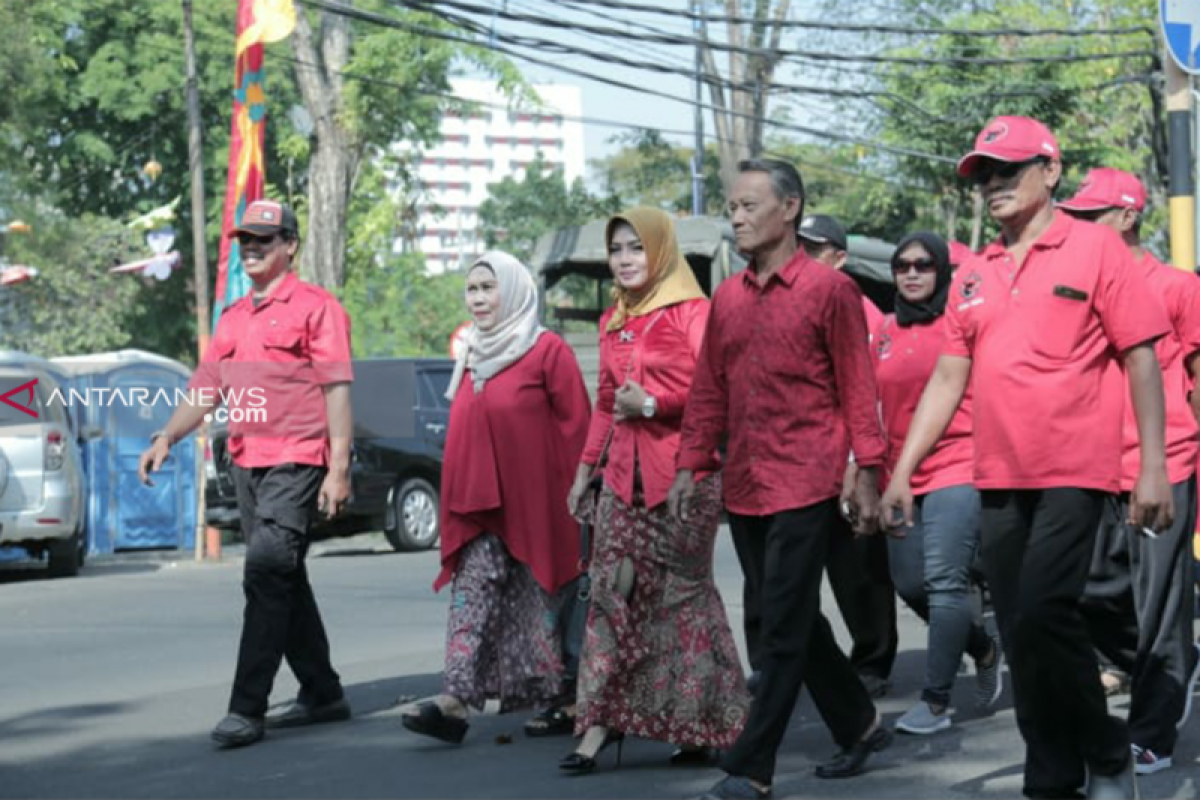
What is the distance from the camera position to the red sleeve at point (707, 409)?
6340 millimetres

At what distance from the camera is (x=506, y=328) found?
7.68 metres

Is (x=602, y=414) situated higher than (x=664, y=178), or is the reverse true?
(x=664, y=178)

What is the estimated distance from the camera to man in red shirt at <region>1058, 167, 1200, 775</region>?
20.8 feet

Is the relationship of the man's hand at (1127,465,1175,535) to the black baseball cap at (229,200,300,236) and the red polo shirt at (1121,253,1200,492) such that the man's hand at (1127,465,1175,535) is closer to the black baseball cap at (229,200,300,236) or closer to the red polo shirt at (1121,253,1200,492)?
the red polo shirt at (1121,253,1200,492)

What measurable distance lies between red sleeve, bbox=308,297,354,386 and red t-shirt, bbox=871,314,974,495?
2.05 metres

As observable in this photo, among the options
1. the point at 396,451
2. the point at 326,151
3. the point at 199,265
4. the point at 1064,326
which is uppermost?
the point at 326,151

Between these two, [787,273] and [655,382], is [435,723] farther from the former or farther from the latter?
[787,273]

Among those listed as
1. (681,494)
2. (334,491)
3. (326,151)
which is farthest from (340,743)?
(326,151)

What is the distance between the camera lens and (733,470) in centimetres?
621

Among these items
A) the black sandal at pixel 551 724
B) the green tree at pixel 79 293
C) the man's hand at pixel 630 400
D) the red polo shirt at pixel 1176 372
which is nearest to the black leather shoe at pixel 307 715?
the black sandal at pixel 551 724

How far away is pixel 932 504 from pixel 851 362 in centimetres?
170

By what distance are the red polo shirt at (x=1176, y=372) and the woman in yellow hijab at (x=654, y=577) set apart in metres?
1.32

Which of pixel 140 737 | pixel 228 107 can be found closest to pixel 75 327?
pixel 228 107

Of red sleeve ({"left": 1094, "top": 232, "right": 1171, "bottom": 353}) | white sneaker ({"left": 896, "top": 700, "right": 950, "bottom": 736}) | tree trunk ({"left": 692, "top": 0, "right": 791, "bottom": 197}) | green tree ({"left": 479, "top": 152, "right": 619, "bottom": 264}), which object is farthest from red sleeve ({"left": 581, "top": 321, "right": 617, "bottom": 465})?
green tree ({"left": 479, "top": 152, "right": 619, "bottom": 264})
